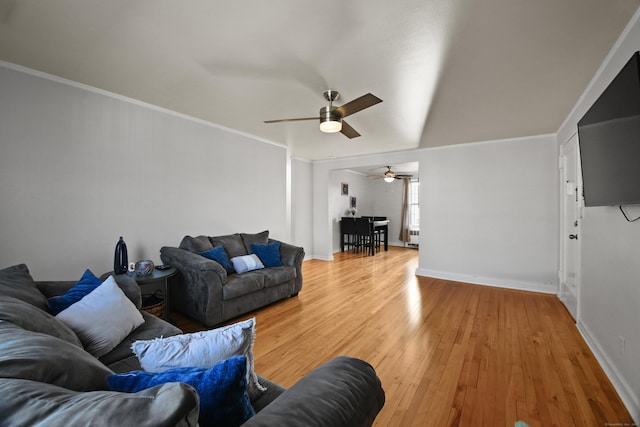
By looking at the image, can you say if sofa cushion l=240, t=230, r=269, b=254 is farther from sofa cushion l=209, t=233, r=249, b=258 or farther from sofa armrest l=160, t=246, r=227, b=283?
sofa armrest l=160, t=246, r=227, b=283

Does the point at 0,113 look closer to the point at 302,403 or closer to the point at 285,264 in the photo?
the point at 285,264

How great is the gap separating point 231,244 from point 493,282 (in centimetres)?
421

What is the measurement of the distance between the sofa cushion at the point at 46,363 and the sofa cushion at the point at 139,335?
79 cm

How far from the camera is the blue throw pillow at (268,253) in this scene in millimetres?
3692

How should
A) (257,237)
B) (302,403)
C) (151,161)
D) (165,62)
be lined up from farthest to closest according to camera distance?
(257,237)
(151,161)
(165,62)
(302,403)

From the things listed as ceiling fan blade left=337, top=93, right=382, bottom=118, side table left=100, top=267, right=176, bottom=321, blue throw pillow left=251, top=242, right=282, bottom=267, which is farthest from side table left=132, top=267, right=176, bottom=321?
ceiling fan blade left=337, top=93, right=382, bottom=118

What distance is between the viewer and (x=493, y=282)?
4422 millimetres

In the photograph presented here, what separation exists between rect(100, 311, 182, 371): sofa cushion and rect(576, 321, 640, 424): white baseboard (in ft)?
9.34

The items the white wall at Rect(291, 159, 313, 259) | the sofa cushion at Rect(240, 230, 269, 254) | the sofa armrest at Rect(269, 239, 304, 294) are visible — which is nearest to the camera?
the sofa armrest at Rect(269, 239, 304, 294)

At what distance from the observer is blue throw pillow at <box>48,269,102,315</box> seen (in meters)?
1.58

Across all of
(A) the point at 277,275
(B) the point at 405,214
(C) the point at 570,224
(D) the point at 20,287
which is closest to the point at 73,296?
(D) the point at 20,287

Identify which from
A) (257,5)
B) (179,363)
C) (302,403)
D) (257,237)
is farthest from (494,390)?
(257,237)

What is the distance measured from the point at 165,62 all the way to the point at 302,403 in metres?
2.69

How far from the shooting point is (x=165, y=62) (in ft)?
7.47
